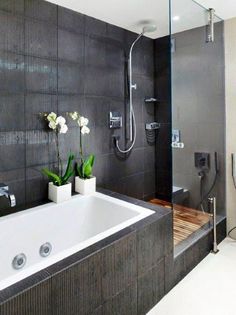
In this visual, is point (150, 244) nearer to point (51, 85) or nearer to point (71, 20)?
point (51, 85)

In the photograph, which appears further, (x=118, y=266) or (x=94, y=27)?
(x=94, y=27)

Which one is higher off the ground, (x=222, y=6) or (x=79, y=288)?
(x=222, y=6)

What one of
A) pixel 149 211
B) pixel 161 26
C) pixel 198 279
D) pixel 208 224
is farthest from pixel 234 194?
pixel 161 26

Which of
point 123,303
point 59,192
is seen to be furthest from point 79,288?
point 59,192

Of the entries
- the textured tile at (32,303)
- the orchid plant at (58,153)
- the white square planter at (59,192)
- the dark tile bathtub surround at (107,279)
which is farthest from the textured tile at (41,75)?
the textured tile at (32,303)

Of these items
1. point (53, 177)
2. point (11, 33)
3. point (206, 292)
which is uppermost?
point (11, 33)

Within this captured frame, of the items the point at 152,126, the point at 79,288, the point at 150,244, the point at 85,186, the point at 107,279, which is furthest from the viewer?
the point at 152,126

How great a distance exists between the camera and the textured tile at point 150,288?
5.50 feet

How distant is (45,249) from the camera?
1983mm

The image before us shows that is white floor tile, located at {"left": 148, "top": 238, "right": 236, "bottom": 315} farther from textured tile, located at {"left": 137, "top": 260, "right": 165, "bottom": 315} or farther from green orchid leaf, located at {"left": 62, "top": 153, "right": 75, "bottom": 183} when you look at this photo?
green orchid leaf, located at {"left": 62, "top": 153, "right": 75, "bottom": 183}

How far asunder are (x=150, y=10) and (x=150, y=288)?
237cm

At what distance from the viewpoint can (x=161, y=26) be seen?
2.79 m

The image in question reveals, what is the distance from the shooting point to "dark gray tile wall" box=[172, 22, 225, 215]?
98.7 inches

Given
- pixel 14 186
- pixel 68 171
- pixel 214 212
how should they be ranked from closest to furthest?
pixel 14 186 < pixel 68 171 < pixel 214 212
